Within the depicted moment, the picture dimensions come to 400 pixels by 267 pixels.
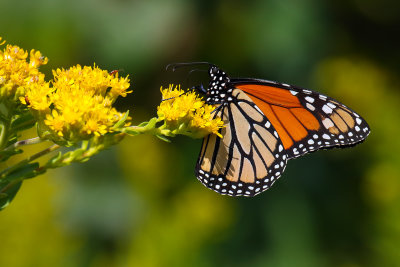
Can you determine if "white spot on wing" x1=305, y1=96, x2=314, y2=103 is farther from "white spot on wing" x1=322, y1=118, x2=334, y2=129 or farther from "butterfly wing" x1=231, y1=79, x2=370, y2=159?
"white spot on wing" x1=322, y1=118, x2=334, y2=129

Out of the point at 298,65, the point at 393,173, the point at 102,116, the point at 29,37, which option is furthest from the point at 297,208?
the point at 102,116

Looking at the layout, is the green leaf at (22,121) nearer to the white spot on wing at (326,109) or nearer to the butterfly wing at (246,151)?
the butterfly wing at (246,151)

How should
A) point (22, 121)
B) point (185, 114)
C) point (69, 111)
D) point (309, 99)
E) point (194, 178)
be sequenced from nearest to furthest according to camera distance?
point (69, 111), point (22, 121), point (185, 114), point (309, 99), point (194, 178)

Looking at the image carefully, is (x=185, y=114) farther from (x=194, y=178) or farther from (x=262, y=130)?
(x=194, y=178)

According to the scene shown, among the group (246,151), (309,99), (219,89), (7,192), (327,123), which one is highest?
(219,89)

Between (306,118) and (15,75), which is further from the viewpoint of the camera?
(306,118)

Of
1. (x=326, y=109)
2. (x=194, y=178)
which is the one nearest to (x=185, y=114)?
(x=326, y=109)

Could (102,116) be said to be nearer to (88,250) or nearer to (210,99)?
(210,99)

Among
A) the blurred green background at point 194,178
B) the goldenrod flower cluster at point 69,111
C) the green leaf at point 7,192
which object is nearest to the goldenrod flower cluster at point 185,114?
the goldenrod flower cluster at point 69,111
